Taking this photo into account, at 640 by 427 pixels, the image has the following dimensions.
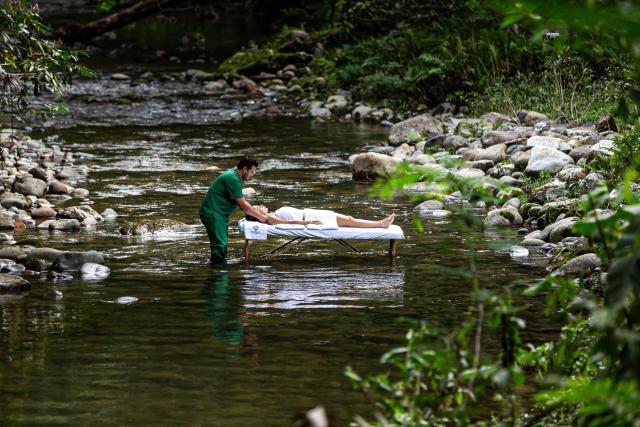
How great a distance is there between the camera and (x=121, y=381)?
739 cm

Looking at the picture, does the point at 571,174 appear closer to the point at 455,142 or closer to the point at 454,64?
the point at 455,142

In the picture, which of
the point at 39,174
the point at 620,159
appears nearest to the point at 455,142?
the point at 620,159

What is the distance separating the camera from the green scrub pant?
38.8 feet

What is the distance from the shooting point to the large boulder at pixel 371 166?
1712 cm

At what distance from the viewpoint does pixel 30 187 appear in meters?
15.7

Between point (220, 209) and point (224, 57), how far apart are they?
78.1 feet

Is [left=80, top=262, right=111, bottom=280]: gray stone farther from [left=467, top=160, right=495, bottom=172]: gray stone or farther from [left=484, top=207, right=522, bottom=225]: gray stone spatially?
[left=467, top=160, right=495, bottom=172]: gray stone

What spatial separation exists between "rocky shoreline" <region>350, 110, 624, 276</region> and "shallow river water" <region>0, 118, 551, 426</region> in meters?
0.59

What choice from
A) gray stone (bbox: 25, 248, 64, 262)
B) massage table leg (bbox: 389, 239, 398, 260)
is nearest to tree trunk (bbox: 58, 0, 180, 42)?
gray stone (bbox: 25, 248, 64, 262)

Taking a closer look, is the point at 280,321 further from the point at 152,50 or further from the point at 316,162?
the point at 152,50

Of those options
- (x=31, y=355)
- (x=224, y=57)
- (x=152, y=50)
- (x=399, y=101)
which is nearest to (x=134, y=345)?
(x=31, y=355)

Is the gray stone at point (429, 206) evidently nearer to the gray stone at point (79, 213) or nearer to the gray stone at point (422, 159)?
the gray stone at point (422, 159)

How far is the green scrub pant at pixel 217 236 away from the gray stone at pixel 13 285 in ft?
7.26

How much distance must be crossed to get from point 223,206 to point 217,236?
1.47 feet
